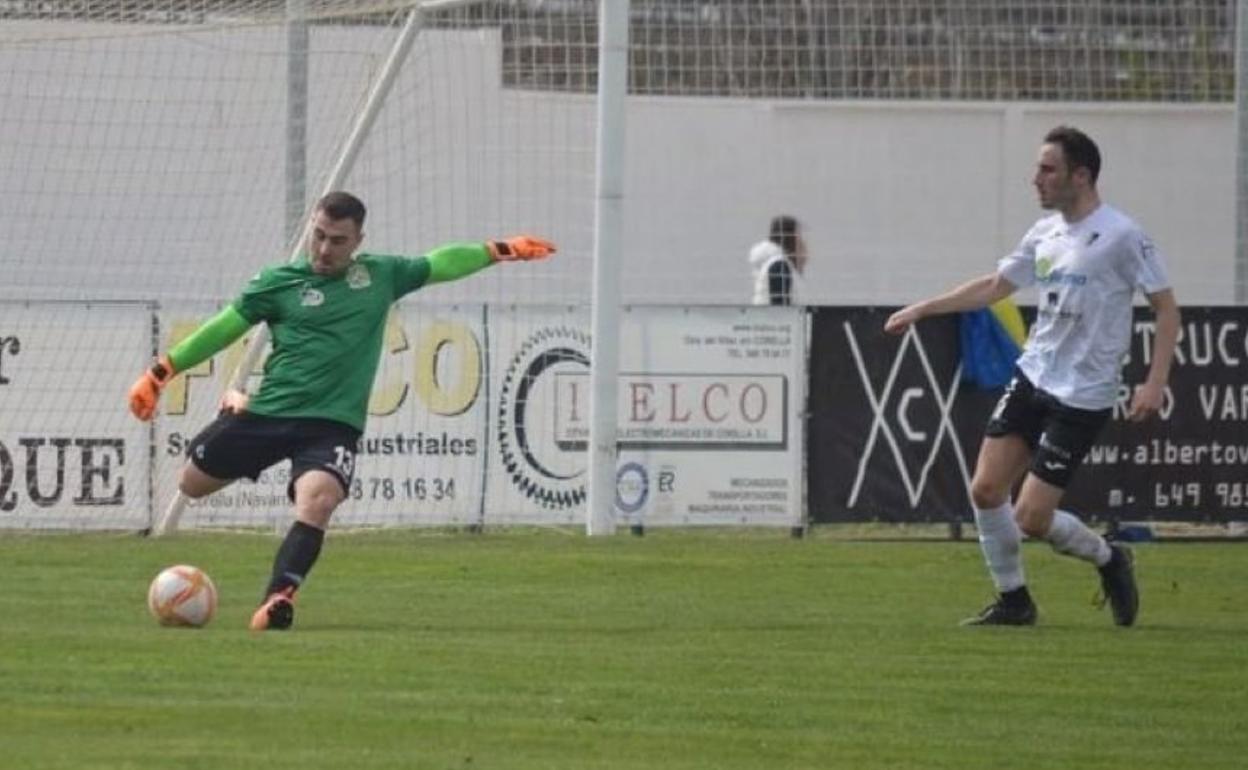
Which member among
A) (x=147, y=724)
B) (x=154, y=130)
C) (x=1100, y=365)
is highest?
(x=154, y=130)

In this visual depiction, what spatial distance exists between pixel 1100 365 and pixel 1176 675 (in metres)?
2.20

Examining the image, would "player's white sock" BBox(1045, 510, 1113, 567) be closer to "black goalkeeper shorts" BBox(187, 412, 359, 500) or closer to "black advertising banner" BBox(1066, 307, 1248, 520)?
"black goalkeeper shorts" BBox(187, 412, 359, 500)

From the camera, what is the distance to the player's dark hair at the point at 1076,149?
1412 centimetres

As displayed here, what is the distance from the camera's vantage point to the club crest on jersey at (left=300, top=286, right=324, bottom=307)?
14383 mm

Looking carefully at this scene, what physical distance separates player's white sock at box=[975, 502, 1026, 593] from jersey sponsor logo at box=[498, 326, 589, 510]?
21.8 feet

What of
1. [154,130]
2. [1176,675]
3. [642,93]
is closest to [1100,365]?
[1176,675]

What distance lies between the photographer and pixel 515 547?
19.6m

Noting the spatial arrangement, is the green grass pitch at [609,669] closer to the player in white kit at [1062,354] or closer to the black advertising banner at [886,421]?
the player in white kit at [1062,354]

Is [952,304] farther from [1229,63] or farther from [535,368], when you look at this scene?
[1229,63]

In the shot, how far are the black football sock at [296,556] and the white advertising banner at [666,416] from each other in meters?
7.09

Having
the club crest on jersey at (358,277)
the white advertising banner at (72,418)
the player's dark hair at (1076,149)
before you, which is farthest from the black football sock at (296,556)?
the white advertising banner at (72,418)

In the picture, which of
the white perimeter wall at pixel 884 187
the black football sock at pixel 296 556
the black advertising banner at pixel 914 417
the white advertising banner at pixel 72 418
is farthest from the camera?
the white perimeter wall at pixel 884 187

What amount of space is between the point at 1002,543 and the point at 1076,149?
6.00ft

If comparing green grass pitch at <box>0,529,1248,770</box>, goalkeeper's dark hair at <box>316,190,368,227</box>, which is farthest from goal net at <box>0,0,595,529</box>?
goalkeeper's dark hair at <box>316,190,368,227</box>
